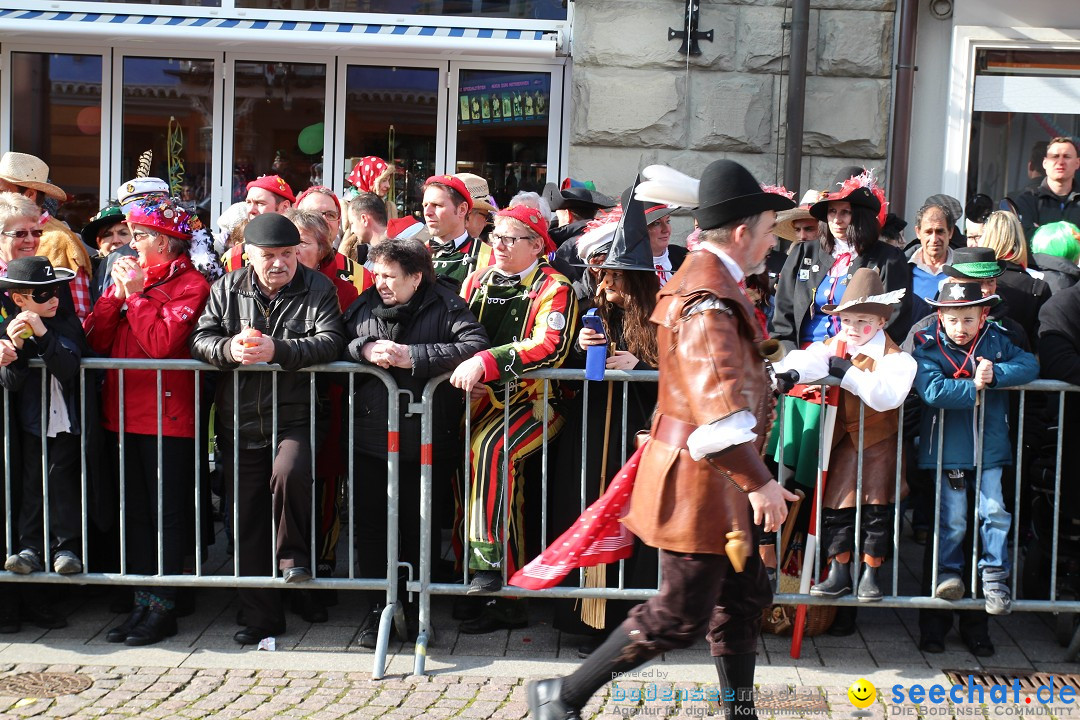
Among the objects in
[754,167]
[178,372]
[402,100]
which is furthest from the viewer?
[402,100]

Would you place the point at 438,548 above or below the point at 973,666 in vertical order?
above

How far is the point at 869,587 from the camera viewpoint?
542 centimetres

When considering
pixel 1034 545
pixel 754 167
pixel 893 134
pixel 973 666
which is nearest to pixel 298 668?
pixel 973 666

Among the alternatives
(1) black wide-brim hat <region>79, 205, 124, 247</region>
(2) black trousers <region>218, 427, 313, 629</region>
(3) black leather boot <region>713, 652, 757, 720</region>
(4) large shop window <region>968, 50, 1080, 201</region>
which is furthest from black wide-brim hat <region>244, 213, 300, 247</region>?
(4) large shop window <region>968, 50, 1080, 201</region>

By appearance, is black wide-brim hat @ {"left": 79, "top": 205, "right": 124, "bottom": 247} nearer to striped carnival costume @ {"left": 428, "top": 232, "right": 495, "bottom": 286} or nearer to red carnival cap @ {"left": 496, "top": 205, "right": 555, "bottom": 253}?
striped carnival costume @ {"left": 428, "top": 232, "right": 495, "bottom": 286}

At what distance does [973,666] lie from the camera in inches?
213

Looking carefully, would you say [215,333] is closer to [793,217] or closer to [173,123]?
[793,217]

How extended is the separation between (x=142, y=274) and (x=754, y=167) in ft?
16.2

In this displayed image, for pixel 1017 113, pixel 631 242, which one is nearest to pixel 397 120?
pixel 1017 113

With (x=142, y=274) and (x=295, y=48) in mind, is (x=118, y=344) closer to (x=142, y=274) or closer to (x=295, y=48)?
(x=142, y=274)

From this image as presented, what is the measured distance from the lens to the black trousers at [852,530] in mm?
5434

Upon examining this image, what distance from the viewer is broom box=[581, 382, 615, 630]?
18.2 feet

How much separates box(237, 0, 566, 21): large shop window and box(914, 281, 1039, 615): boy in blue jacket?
5.08 m

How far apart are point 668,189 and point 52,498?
126 inches
